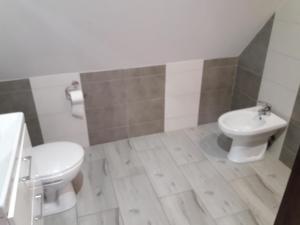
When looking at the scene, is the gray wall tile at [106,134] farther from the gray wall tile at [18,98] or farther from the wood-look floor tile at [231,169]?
the wood-look floor tile at [231,169]

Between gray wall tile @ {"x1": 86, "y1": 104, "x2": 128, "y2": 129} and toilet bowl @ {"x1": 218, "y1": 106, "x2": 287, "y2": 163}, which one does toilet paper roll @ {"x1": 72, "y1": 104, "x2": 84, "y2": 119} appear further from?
toilet bowl @ {"x1": 218, "y1": 106, "x2": 287, "y2": 163}

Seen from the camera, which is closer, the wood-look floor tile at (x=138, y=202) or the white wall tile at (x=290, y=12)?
the wood-look floor tile at (x=138, y=202)

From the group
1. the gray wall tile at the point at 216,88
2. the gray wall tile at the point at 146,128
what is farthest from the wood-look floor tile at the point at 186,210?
the gray wall tile at the point at 216,88

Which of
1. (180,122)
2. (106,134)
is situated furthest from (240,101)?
(106,134)

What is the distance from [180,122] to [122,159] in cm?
80

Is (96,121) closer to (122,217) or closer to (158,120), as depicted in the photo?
(158,120)

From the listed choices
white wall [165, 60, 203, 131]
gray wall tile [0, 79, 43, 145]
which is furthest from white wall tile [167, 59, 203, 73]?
gray wall tile [0, 79, 43, 145]

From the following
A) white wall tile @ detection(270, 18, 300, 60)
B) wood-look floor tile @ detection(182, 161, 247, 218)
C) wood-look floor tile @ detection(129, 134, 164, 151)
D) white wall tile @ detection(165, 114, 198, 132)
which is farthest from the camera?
white wall tile @ detection(165, 114, 198, 132)

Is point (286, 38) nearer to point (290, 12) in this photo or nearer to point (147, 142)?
point (290, 12)

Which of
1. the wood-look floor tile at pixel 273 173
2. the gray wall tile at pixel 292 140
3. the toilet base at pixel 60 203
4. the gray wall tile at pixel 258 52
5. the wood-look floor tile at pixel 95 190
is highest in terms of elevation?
the gray wall tile at pixel 258 52

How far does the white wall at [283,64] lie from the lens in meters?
2.00

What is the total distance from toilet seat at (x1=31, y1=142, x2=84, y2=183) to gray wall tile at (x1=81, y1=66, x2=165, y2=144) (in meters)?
0.59

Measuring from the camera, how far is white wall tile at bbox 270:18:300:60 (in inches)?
78.4

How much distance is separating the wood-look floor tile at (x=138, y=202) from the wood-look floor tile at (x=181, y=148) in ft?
1.41
